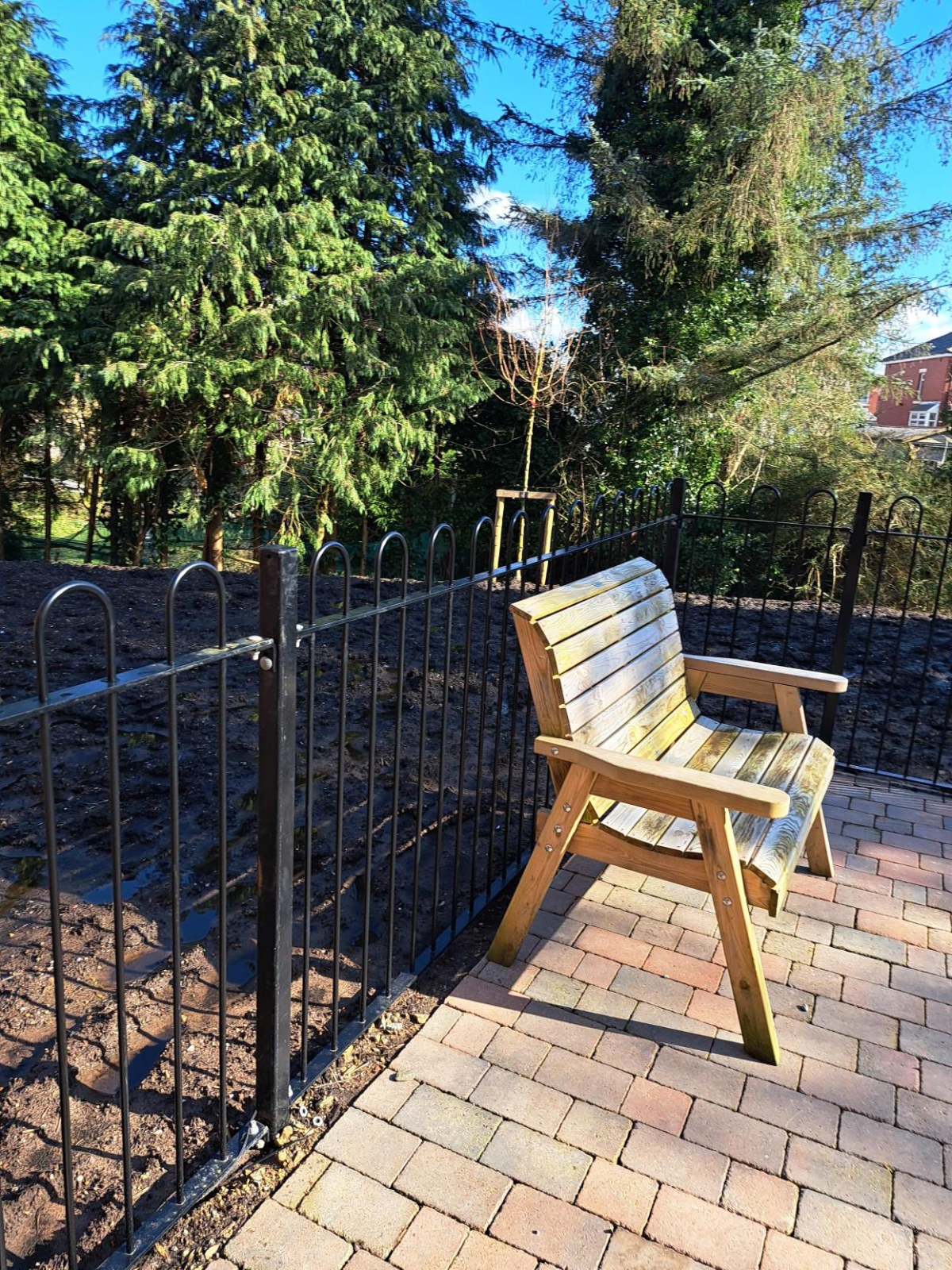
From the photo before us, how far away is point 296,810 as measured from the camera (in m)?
3.50

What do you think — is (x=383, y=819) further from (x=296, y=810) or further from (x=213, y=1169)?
(x=213, y=1169)

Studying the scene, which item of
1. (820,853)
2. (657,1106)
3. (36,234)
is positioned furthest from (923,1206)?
(36,234)

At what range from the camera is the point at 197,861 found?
306 centimetres

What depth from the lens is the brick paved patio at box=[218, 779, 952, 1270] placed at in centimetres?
164

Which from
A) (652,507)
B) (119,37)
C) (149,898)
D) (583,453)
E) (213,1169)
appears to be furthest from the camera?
(583,453)

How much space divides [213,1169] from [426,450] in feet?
40.5

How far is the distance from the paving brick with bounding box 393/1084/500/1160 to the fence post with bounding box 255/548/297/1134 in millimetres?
291

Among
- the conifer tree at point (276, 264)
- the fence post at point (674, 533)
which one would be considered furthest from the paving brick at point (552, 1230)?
the conifer tree at point (276, 264)

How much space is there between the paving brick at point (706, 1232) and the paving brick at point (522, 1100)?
0.29m

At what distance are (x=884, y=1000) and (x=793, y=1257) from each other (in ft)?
3.27

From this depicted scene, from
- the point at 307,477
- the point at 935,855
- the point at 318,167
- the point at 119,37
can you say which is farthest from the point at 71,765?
the point at 119,37

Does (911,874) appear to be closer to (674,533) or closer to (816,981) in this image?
(816,981)

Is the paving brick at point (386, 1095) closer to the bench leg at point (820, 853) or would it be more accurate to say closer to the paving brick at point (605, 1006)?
the paving brick at point (605, 1006)

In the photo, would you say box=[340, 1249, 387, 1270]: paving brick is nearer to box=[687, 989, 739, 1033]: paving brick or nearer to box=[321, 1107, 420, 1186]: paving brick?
box=[321, 1107, 420, 1186]: paving brick
